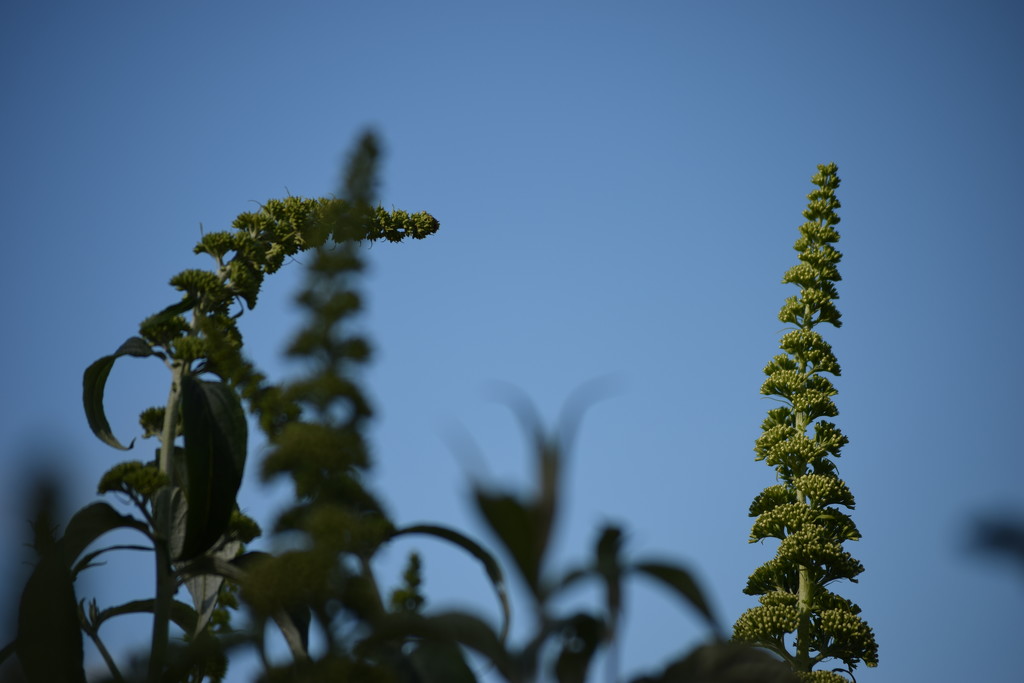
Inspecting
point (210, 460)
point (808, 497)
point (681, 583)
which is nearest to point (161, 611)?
point (210, 460)

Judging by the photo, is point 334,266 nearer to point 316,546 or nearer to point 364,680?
point 316,546

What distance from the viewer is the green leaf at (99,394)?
5203mm

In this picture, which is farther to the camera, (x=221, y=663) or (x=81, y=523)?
(x=221, y=663)

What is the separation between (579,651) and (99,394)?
3123mm

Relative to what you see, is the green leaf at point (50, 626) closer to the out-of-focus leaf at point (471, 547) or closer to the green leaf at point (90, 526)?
the green leaf at point (90, 526)

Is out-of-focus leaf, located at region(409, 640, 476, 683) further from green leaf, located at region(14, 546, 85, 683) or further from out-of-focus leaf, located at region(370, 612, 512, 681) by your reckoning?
green leaf, located at region(14, 546, 85, 683)

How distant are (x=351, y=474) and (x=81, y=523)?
136 centimetres

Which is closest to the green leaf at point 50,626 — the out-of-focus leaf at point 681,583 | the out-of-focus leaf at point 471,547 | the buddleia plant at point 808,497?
the out-of-focus leaf at point 471,547

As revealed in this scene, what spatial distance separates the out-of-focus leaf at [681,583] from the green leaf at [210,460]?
1.93 metres

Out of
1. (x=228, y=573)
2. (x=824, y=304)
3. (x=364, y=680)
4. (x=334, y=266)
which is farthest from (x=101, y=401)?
(x=824, y=304)

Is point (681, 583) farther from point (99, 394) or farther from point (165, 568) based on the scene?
point (99, 394)

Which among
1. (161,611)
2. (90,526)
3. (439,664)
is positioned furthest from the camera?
(90,526)

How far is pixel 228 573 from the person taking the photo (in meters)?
4.46

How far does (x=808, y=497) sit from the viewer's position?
1248 centimetres
